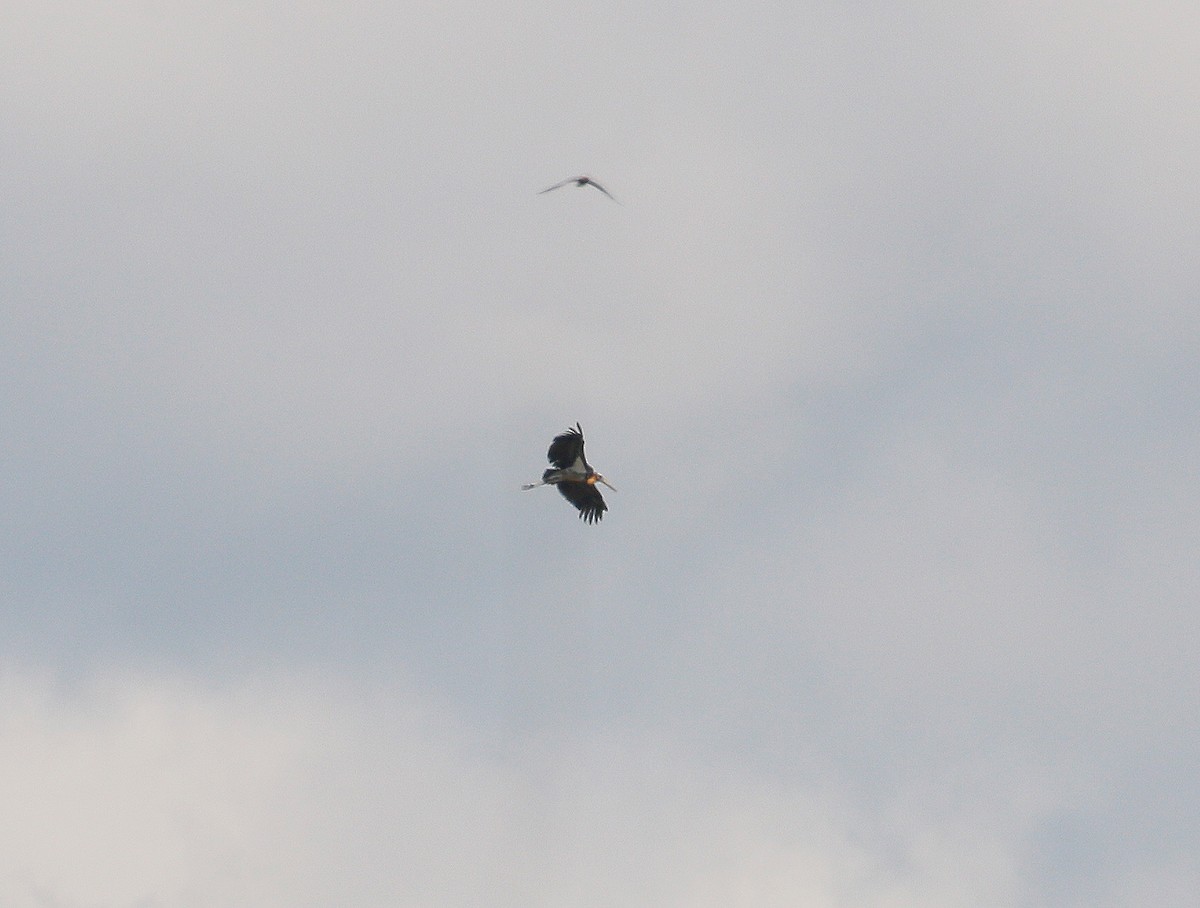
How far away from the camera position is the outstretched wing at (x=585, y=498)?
354 ft

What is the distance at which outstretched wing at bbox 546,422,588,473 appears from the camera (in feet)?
339

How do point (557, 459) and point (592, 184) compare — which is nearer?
point (592, 184)

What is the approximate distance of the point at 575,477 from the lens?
107 metres

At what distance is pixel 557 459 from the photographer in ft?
342

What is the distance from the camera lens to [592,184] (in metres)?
88.3

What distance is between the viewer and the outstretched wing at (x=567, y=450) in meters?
103

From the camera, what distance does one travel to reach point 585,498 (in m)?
108

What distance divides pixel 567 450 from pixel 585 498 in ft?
19.5

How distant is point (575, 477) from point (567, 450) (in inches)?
140

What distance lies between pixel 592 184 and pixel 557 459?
22.0m

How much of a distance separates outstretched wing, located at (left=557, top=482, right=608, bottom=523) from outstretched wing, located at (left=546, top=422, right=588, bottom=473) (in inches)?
116

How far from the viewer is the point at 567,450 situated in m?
104

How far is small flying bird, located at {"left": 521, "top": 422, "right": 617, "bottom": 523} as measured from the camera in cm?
10344
